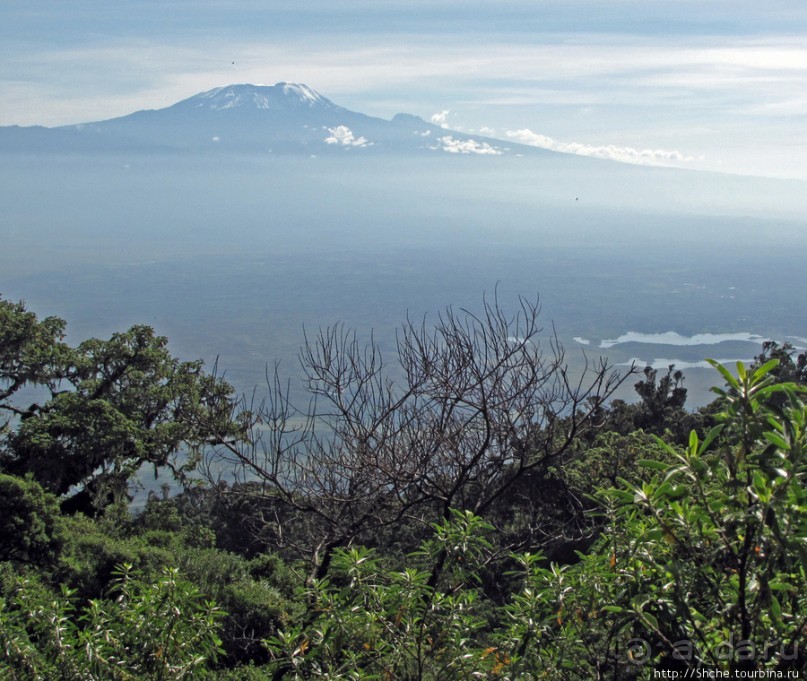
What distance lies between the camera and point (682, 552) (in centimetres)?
273

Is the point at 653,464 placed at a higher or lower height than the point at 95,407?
higher

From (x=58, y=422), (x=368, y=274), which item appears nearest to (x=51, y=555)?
(x=58, y=422)

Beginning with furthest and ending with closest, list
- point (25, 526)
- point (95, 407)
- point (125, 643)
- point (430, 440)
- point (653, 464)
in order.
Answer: point (95, 407)
point (25, 526)
point (430, 440)
point (125, 643)
point (653, 464)

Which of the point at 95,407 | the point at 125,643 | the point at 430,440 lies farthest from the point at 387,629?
the point at 95,407

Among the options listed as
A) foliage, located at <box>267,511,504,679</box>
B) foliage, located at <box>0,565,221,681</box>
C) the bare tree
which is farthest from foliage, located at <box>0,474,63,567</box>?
foliage, located at <box>267,511,504,679</box>

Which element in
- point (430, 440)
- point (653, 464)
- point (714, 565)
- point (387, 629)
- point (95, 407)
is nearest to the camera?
point (653, 464)

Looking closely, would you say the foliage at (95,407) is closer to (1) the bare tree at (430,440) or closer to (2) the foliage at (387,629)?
(1) the bare tree at (430,440)

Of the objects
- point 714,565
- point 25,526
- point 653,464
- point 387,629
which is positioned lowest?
point 25,526

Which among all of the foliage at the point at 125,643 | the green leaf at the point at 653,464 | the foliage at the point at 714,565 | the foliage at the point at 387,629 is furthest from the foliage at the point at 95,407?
the green leaf at the point at 653,464

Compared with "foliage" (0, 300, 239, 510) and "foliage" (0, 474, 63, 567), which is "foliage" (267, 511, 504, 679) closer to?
"foliage" (0, 474, 63, 567)

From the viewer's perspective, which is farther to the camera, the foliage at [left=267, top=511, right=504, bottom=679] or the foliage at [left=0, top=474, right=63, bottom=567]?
the foliage at [left=0, top=474, right=63, bottom=567]

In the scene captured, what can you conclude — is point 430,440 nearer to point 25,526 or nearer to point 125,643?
point 125,643

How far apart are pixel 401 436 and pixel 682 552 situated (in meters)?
3.53

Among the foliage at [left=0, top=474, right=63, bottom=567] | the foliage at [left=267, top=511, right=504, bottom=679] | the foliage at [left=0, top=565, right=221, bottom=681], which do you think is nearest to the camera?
the foliage at [left=267, top=511, right=504, bottom=679]
